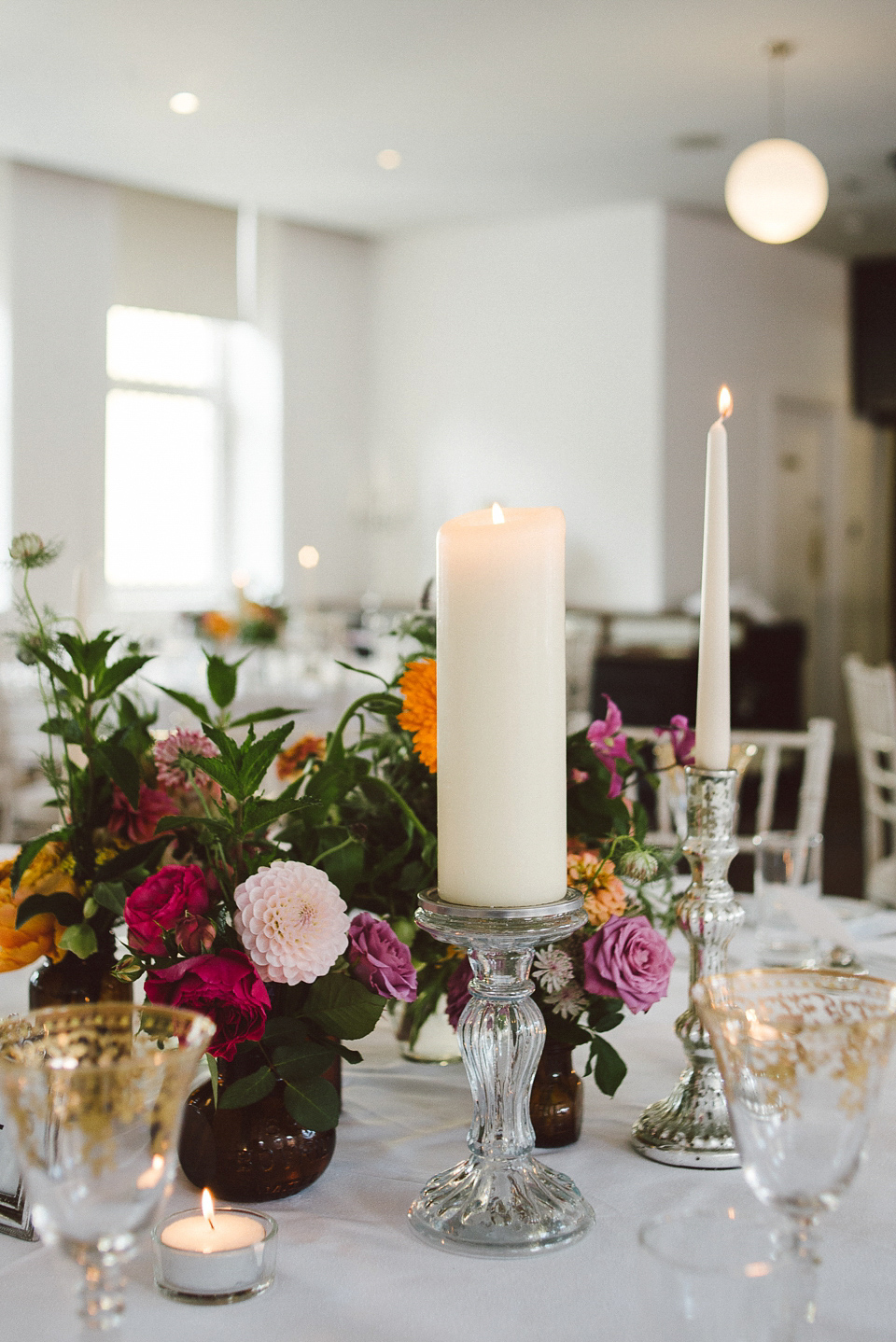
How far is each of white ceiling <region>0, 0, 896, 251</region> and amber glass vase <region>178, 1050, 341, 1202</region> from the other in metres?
4.13

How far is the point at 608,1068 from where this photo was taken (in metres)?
0.81

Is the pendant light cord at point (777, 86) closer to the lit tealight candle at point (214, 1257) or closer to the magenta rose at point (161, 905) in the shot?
the magenta rose at point (161, 905)

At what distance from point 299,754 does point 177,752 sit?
0.47 feet

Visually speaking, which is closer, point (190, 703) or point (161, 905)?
point (161, 905)

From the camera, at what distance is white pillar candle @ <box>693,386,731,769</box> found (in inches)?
31.0

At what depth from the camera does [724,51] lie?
179 inches

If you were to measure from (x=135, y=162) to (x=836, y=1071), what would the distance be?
6234mm

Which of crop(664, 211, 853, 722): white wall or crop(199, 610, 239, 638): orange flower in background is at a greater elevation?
crop(664, 211, 853, 722): white wall

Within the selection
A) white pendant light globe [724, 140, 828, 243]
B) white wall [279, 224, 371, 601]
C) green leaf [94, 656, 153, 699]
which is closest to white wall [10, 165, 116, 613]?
white wall [279, 224, 371, 601]

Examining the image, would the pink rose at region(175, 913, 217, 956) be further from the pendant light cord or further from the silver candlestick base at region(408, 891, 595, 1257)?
the pendant light cord

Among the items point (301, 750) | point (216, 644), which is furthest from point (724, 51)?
point (301, 750)

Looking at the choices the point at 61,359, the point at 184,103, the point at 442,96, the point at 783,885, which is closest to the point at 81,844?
the point at 783,885

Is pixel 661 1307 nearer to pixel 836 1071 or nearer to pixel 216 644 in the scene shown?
pixel 836 1071

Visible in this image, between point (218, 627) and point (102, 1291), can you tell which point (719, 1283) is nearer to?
point (102, 1291)
